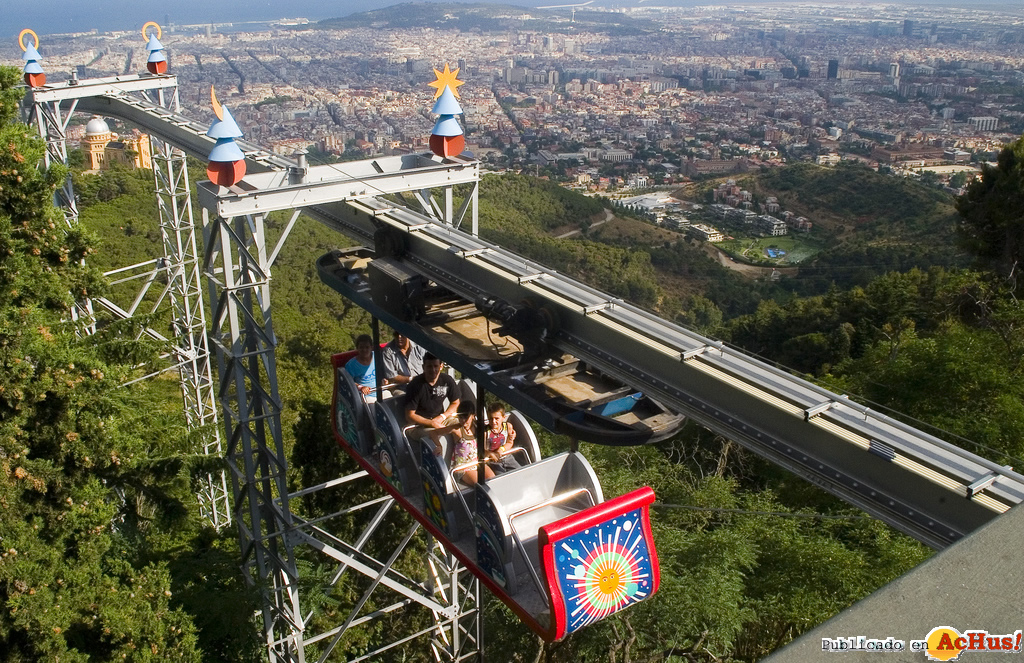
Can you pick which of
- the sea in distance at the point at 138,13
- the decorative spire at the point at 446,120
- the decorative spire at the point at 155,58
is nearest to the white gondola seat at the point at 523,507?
the decorative spire at the point at 446,120

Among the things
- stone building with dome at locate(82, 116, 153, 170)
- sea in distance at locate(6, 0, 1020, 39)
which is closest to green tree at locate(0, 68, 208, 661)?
stone building with dome at locate(82, 116, 153, 170)

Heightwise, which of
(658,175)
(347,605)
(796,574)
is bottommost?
(658,175)

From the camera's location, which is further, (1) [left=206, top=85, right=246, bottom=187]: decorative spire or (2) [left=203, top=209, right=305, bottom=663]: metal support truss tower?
(2) [left=203, top=209, right=305, bottom=663]: metal support truss tower

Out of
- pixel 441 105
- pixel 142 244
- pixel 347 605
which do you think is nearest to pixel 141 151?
pixel 142 244

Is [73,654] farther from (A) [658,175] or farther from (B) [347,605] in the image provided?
(A) [658,175]

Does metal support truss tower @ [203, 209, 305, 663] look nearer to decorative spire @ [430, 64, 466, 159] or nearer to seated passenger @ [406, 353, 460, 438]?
seated passenger @ [406, 353, 460, 438]
